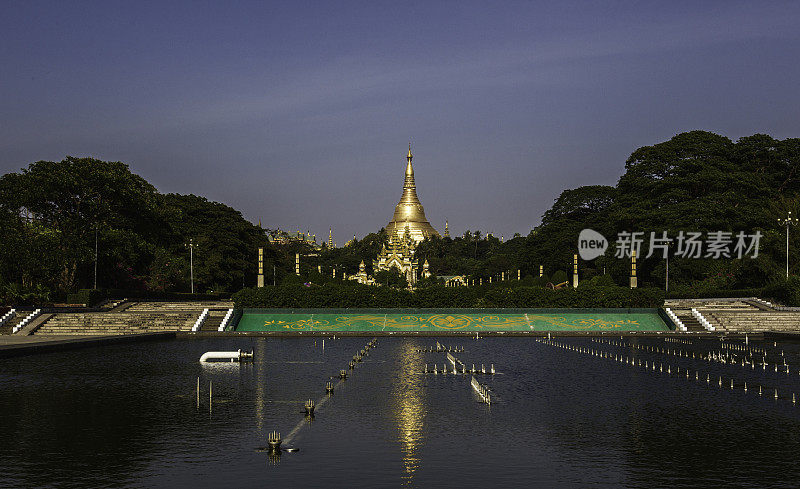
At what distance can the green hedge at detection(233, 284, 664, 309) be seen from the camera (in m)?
57.5

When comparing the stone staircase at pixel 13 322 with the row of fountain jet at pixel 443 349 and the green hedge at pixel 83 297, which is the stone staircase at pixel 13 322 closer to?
the green hedge at pixel 83 297

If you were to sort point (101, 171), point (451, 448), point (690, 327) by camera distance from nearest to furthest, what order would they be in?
point (451, 448)
point (690, 327)
point (101, 171)

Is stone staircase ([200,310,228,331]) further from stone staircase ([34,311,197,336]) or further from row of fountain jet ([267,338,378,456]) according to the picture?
row of fountain jet ([267,338,378,456])

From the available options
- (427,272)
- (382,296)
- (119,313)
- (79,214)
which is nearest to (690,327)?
(382,296)

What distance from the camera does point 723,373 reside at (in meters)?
30.8

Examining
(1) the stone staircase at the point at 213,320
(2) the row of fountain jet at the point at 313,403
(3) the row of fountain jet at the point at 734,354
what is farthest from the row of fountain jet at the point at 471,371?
(1) the stone staircase at the point at 213,320

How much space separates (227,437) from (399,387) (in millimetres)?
9318

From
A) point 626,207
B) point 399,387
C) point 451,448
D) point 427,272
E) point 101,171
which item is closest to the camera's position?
point 451,448

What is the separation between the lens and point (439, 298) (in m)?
58.6

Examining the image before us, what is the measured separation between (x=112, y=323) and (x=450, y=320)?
22.1 metres

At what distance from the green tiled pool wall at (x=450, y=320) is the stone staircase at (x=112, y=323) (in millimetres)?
4196

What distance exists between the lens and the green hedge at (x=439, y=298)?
57.5 metres

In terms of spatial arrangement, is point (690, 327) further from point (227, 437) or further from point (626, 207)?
point (227, 437)

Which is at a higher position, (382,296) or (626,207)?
(626,207)
